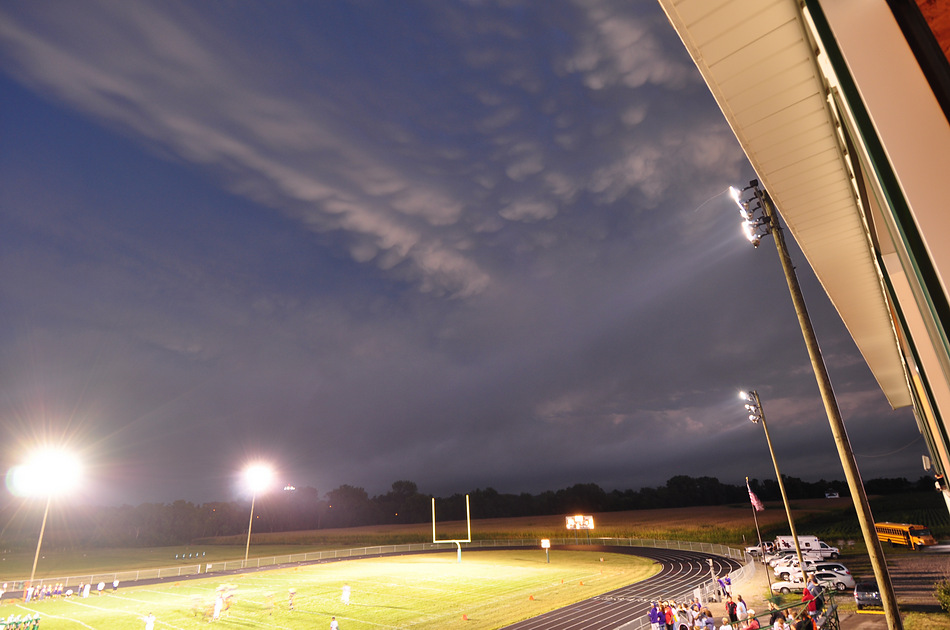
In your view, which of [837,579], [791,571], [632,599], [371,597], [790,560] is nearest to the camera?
[837,579]

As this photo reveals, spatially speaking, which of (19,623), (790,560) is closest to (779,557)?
(790,560)

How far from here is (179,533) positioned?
133 m

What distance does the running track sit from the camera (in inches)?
1019

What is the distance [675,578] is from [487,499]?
121197 mm

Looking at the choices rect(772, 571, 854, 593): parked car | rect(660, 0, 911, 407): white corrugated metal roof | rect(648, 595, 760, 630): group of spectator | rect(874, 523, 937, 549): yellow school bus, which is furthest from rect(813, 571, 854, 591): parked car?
rect(660, 0, 911, 407): white corrugated metal roof

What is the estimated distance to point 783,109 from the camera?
4.06 m

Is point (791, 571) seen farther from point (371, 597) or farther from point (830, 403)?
point (371, 597)

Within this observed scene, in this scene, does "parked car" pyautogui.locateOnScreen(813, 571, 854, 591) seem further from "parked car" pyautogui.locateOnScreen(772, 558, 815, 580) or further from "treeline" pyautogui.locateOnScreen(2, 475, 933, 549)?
"treeline" pyautogui.locateOnScreen(2, 475, 933, 549)

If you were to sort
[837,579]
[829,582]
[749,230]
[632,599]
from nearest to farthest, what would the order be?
[749,230], [829,582], [837,579], [632,599]

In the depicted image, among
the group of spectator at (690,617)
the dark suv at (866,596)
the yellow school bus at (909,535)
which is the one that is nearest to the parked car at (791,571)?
the dark suv at (866,596)

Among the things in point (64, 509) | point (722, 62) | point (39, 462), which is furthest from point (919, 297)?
point (64, 509)

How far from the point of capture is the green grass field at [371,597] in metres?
27.9

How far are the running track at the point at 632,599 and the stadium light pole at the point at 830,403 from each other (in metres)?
18.2

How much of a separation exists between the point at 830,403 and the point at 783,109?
9.30 meters
